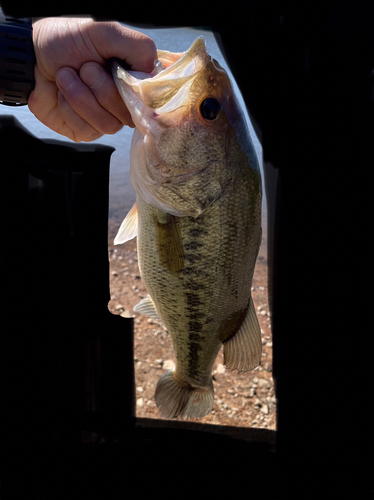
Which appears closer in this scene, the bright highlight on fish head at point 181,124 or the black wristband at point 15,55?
the bright highlight on fish head at point 181,124

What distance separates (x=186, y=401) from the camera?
1502mm

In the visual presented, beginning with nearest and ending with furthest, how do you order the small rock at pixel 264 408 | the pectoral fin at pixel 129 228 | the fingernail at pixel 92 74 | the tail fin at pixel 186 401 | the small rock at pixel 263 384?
the fingernail at pixel 92 74 < the pectoral fin at pixel 129 228 < the tail fin at pixel 186 401 < the small rock at pixel 264 408 < the small rock at pixel 263 384

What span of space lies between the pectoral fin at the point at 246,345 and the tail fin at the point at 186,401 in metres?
0.27

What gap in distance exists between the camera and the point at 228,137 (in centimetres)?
109

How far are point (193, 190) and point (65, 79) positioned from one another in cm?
76

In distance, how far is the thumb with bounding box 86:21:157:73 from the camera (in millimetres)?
1078

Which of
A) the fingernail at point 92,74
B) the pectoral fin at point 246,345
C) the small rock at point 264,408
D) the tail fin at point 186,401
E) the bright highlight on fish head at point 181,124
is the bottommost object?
the small rock at point 264,408

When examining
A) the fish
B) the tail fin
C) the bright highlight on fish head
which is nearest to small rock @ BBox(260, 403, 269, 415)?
the tail fin

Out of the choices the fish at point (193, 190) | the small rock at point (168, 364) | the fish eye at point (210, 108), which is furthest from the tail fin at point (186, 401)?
the small rock at point (168, 364)

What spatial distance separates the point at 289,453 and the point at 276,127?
3277mm

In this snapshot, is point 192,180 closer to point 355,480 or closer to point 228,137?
point 228,137

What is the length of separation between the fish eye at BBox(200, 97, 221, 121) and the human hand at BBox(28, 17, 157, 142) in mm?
323

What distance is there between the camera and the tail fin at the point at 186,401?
4.91 feet

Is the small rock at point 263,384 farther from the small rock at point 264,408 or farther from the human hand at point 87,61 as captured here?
the human hand at point 87,61
